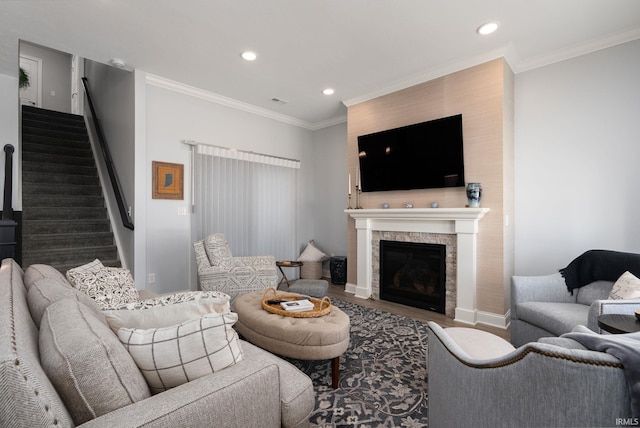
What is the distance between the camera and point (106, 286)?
1.93 metres

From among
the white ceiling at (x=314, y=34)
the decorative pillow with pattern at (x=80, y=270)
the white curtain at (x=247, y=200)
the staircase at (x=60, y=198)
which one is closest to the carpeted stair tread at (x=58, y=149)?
the staircase at (x=60, y=198)

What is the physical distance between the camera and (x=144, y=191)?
3.57 m

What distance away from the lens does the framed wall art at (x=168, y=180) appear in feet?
12.1

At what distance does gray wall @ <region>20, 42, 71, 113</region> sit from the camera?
20.2 ft

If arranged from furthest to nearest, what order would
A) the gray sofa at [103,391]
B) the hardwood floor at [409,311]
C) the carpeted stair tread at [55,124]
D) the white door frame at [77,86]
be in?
the white door frame at [77,86] → the carpeted stair tread at [55,124] → the hardwood floor at [409,311] → the gray sofa at [103,391]

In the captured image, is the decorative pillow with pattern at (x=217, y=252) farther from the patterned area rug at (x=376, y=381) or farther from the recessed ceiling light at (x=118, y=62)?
the recessed ceiling light at (x=118, y=62)

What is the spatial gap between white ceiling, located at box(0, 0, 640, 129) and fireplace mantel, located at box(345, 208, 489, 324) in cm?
166

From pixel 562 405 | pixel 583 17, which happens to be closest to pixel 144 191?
pixel 562 405

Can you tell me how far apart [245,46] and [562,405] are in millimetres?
3426

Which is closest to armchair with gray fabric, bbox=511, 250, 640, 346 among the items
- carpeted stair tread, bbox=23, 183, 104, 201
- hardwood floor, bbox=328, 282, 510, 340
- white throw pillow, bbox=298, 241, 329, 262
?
hardwood floor, bbox=328, 282, 510, 340

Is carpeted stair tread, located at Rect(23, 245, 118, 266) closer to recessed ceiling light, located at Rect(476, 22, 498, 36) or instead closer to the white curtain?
the white curtain

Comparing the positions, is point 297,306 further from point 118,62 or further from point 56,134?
point 56,134

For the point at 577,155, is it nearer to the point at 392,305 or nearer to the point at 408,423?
the point at 392,305

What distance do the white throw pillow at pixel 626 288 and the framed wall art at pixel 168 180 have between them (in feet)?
14.4
